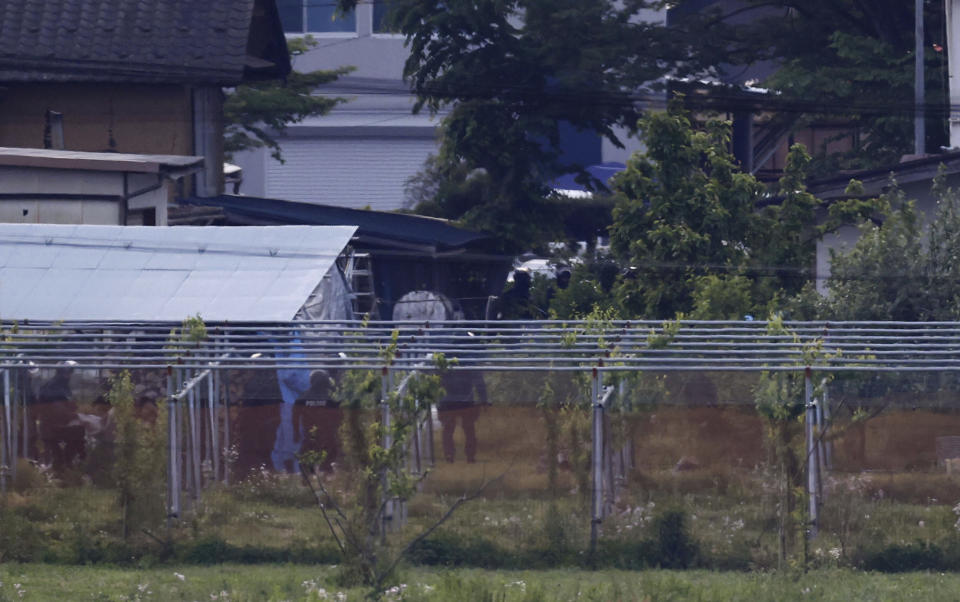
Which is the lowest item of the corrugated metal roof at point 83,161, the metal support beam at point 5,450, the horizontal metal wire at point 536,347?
the metal support beam at point 5,450

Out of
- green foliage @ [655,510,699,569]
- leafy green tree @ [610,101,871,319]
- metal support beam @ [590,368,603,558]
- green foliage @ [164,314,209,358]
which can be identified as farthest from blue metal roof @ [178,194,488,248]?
green foliage @ [655,510,699,569]

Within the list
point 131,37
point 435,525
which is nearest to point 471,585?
point 435,525

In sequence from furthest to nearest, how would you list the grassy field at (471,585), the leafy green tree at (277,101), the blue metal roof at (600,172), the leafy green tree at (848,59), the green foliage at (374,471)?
the blue metal roof at (600,172) → the leafy green tree at (277,101) → the leafy green tree at (848,59) → the green foliage at (374,471) → the grassy field at (471,585)

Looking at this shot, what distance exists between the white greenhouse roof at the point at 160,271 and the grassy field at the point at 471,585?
4.22m

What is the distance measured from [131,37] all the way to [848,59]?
13208mm

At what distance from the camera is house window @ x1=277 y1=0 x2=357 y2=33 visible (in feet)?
149

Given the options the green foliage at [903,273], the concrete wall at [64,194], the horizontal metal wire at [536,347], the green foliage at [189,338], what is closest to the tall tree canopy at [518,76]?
the concrete wall at [64,194]

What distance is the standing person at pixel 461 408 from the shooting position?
11.1 m

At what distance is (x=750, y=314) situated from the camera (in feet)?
53.8

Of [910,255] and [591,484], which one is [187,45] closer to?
[910,255]

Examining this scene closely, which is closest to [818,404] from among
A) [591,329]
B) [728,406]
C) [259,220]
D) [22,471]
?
[728,406]

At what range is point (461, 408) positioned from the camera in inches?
440

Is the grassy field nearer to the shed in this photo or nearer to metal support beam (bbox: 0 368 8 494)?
metal support beam (bbox: 0 368 8 494)

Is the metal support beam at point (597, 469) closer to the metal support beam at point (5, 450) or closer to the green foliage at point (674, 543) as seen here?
the green foliage at point (674, 543)
